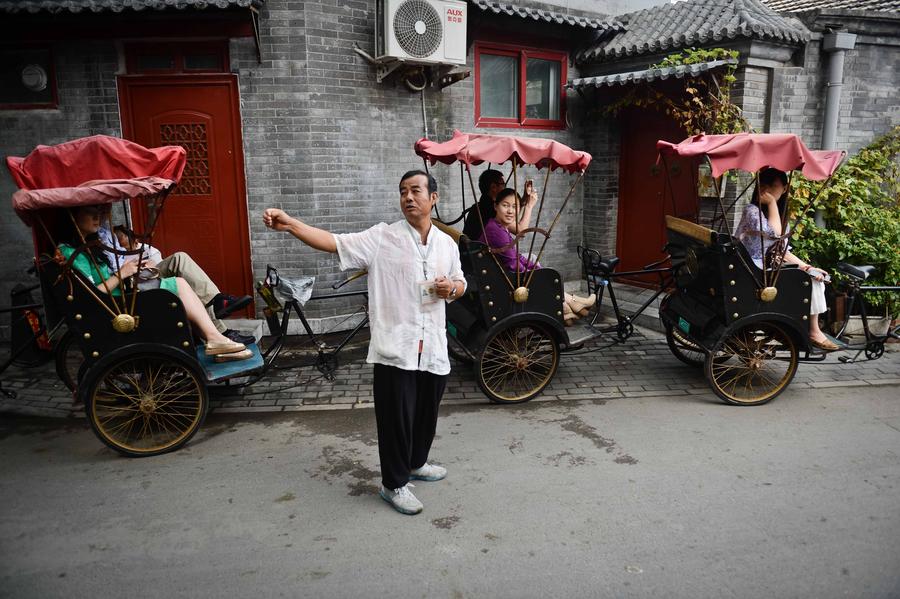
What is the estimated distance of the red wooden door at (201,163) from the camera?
296 inches

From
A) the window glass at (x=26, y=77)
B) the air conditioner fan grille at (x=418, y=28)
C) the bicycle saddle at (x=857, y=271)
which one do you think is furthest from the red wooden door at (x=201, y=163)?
the bicycle saddle at (x=857, y=271)

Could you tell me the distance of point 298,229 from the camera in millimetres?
3633

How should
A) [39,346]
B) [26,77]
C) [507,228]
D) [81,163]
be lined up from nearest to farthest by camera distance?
[81,163] < [507,228] < [39,346] < [26,77]

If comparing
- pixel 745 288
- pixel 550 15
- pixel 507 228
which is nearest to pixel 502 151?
pixel 507 228

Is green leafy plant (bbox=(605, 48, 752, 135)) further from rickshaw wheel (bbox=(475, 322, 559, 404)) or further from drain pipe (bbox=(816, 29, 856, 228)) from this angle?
rickshaw wheel (bbox=(475, 322, 559, 404))

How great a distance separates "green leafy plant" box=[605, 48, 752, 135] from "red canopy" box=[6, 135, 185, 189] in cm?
643

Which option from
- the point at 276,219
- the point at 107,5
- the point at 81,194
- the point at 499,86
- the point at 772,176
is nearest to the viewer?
the point at 276,219

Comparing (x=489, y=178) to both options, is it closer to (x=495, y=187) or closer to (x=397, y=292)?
(x=495, y=187)

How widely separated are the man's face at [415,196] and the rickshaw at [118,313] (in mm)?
1942

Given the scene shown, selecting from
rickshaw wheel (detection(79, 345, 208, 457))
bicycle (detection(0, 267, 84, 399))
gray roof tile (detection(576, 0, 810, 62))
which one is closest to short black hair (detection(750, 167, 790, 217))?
gray roof tile (detection(576, 0, 810, 62))

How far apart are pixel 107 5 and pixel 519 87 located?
5.19 metres

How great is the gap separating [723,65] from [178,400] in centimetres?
722

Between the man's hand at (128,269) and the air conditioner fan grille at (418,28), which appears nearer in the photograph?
the man's hand at (128,269)

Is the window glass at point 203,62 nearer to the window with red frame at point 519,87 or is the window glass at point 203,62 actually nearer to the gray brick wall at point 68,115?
the gray brick wall at point 68,115
